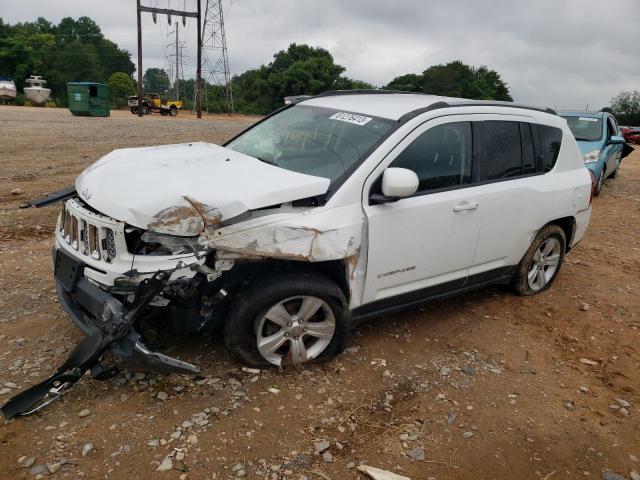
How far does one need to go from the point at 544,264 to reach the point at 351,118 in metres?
2.50

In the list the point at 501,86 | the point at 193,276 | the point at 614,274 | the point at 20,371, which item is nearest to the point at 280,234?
the point at 193,276

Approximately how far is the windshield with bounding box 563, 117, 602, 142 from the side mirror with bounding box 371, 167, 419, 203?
844cm

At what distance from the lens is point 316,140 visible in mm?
3768

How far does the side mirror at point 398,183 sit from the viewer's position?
3156mm

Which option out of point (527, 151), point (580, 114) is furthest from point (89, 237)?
point (580, 114)

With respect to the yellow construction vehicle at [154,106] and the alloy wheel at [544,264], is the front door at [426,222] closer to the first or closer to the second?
the alloy wheel at [544,264]

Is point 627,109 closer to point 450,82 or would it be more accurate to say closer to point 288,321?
point 450,82

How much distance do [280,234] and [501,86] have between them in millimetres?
70323

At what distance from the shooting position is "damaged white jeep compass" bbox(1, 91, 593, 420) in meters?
2.84

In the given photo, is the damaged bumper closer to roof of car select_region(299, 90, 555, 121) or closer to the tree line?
roof of car select_region(299, 90, 555, 121)

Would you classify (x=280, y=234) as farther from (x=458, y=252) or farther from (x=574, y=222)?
(x=574, y=222)

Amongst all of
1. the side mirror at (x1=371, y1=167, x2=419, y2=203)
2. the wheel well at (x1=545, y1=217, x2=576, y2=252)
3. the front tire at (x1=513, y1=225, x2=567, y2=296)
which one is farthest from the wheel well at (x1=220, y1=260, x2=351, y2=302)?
the wheel well at (x1=545, y1=217, x2=576, y2=252)

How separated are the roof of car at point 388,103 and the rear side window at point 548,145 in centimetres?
20

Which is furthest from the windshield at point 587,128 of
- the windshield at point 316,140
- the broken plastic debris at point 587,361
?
the windshield at point 316,140
